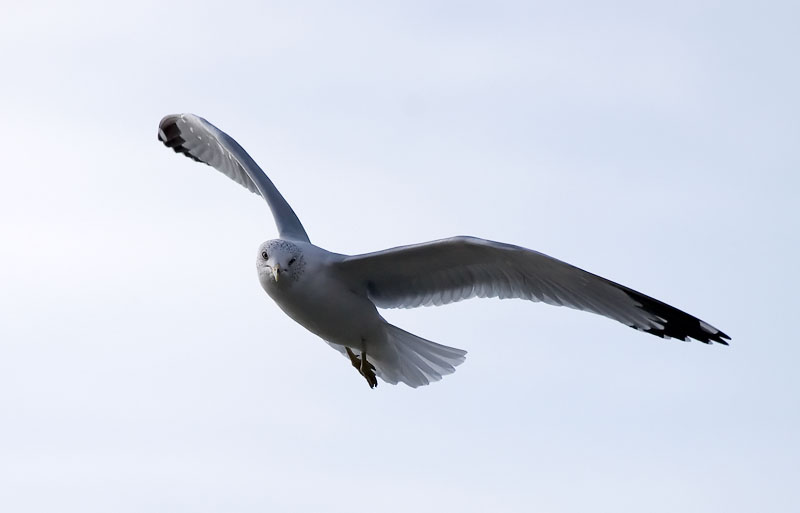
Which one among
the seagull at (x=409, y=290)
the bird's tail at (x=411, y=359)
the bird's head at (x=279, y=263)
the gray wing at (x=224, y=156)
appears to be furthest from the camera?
the gray wing at (x=224, y=156)

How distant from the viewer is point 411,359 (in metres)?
7.84

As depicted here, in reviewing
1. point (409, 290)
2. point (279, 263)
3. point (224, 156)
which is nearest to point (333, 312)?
point (279, 263)

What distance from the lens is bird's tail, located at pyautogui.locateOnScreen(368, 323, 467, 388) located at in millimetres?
7719

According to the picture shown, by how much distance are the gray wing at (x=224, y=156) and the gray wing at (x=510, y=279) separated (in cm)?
59

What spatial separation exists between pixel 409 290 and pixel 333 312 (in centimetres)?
70

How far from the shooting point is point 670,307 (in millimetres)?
7387

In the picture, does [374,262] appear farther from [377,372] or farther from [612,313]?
[612,313]

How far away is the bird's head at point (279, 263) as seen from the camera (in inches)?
281

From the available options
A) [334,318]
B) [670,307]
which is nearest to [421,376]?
[334,318]

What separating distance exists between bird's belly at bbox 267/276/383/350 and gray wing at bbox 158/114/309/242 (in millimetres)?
559

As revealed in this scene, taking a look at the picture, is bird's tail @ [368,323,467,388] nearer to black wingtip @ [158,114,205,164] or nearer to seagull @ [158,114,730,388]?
seagull @ [158,114,730,388]

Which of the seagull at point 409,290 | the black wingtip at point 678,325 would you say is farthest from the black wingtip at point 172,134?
the black wingtip at point 678,325

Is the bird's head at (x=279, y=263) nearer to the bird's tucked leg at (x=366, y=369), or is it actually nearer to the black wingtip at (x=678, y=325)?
the bird's tucked leg at (x=366, y=369)

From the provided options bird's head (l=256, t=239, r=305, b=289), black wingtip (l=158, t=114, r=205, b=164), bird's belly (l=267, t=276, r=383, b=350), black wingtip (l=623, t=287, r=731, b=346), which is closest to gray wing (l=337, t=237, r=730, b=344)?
black wingtip (l=623, t=287, r=731, b=346)
